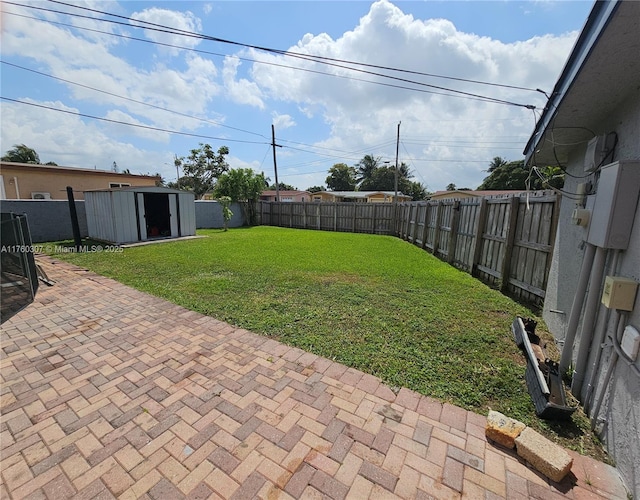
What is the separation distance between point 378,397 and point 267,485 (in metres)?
1.07

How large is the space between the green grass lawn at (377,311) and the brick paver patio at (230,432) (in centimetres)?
27

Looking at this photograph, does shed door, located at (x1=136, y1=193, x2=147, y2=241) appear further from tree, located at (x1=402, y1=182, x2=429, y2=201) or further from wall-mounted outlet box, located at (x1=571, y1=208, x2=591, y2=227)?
tree, located at (x1=402, y1=182, x2=429, y2=201)

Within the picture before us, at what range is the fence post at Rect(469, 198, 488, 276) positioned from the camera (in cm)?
582

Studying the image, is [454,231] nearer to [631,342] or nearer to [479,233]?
[479,233]

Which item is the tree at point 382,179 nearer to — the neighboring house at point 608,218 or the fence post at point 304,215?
A: the fence post at point 304,215

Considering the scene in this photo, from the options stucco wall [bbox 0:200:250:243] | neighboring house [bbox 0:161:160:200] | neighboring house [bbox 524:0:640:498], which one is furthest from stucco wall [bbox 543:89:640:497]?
neighboring house [bbox 0:161:160:200]

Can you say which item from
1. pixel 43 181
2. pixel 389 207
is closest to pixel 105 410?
pixel 389 207

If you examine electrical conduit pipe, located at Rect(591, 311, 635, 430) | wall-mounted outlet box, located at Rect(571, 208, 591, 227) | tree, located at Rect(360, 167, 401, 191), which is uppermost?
tree, located at Rect(360, 167, 401, 191)

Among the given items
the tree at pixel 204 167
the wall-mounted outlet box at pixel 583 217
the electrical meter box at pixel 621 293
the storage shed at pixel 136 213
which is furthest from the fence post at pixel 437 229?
the tree at pixel 204 167

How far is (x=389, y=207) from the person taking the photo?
14.4m

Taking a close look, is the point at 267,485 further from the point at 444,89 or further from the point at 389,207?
the point at 389,207

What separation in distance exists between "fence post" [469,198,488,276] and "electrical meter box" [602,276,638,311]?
14.5ft

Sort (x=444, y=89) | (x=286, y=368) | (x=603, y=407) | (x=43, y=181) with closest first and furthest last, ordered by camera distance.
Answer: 1. (x=603, y=407)
2. (x=286, y=368)
3. (x=444, y=89)
4. (x=43, y=181)

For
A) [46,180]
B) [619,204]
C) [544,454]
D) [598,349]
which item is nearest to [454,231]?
[598,349]
